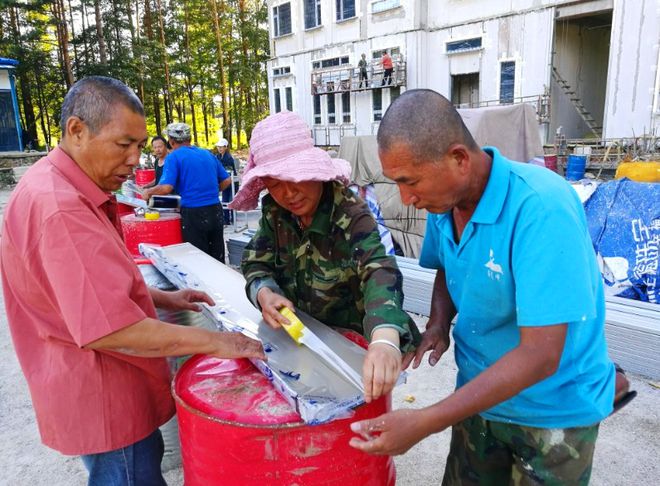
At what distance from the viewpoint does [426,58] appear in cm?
1864

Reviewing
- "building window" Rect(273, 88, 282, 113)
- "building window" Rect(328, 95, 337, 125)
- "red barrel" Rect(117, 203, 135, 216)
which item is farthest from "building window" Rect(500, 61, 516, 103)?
"red barrel" Rect(117, 203, 135, 216)

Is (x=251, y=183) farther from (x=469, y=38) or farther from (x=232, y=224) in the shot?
(x=469, y=38)

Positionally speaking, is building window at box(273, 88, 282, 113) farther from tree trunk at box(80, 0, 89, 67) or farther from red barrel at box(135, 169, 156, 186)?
red barrel at box(135, 169, 156, 186)

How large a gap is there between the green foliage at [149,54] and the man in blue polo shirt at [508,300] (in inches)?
947

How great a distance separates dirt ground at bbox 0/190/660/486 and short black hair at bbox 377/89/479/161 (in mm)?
2250

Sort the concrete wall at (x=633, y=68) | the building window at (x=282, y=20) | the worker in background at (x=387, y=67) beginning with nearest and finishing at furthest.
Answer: the concrete wall at (x=633, y=68), the worker in background at (x=387, y=67), the building window at (x=282, y=20)

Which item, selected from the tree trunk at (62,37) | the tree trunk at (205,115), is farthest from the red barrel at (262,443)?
the tree trunk at (205,115)

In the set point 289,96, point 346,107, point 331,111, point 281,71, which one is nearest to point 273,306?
point 346,107

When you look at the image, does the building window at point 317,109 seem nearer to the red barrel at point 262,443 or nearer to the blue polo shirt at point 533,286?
the blue polo shirt at point 533,286

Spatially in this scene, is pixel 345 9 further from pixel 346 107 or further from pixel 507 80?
pixel 507 80

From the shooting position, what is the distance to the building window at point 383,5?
61.9ft

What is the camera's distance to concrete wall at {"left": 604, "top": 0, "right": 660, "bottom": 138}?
13028 mm

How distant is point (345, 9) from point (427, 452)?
69.8 ft

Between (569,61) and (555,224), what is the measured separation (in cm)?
1772
